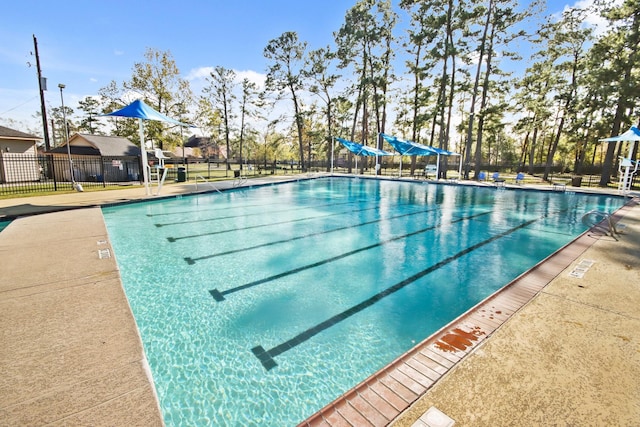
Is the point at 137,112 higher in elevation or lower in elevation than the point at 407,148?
higher

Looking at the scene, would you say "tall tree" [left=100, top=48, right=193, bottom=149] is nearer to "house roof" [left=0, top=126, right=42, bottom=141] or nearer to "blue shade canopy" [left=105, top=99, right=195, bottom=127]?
"house roof" [left=0, top=126, right=42, bottom=141]

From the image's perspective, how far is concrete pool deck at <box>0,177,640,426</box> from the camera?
1.78m

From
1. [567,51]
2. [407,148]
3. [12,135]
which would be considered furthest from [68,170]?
[567,51]

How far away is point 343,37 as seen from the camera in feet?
87.7

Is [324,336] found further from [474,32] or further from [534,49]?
[534,49]

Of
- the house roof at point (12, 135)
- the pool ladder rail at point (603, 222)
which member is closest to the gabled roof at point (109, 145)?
the house roof at point (12, 135)

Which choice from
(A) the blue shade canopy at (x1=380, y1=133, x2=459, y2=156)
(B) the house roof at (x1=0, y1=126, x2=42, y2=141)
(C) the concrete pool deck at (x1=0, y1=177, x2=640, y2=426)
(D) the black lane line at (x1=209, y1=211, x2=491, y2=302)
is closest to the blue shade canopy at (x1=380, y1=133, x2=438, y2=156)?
(A) the blue shade canopy at (x1=380, y1=133, x2=459, y2=156)

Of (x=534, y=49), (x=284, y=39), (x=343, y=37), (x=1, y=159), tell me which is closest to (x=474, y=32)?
(x=534, y=49)

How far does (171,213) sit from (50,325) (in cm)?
727

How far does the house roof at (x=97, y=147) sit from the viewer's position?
62.8 feet

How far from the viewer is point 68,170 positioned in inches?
766

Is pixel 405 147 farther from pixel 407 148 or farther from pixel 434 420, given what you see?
pixel 434 420

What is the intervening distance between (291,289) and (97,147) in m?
21.3

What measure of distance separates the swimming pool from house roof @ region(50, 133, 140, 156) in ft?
41.5
